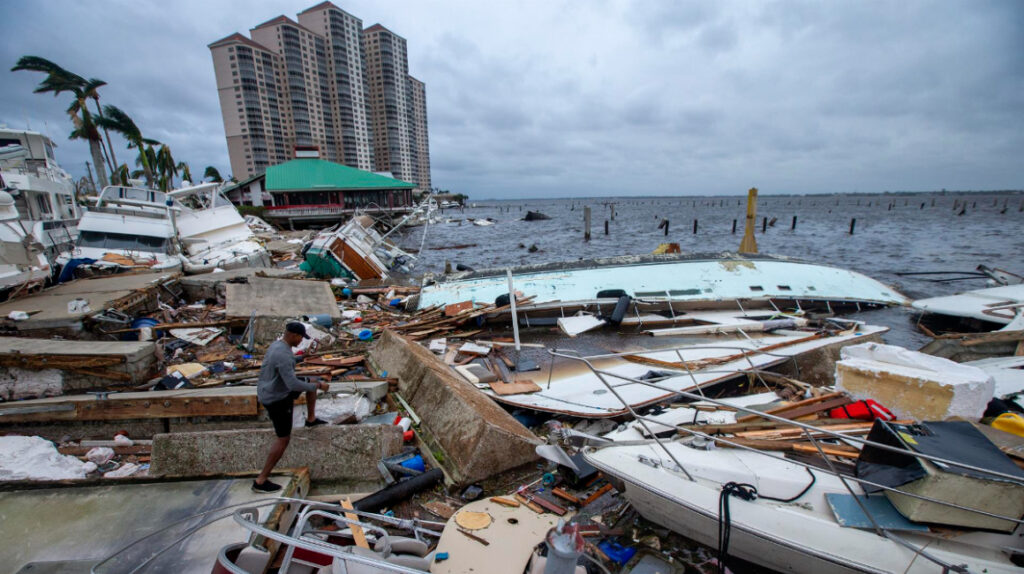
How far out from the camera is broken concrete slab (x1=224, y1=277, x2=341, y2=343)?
31.8 feet

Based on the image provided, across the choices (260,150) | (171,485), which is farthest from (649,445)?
(260,150)

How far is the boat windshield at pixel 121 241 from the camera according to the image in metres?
14.3

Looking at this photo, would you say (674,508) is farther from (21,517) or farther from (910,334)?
(910,334)

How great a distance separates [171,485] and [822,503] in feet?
20.1

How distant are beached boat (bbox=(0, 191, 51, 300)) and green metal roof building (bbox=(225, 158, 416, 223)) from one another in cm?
2654

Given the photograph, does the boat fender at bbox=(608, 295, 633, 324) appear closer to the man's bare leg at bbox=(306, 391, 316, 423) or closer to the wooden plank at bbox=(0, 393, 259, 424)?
the man's bare leg at bbox=(306, 391, 316, 423)

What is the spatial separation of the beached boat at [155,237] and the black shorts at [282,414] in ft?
42.0

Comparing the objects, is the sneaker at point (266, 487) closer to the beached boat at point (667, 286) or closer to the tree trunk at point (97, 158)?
the beached boat at point (667, 286)

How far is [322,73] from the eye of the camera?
86875 millimetres

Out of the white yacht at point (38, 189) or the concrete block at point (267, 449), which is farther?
the white yacht at point (38, 189)

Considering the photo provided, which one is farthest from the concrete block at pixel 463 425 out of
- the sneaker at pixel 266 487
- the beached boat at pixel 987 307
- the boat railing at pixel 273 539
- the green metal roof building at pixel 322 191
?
the green metal roof building at pixel 322 191

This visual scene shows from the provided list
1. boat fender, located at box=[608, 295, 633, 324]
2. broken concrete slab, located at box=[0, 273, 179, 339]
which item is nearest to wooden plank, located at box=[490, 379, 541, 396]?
boat fender, located at box=[608, 295, 633, 324]

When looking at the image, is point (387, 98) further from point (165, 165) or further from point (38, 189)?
point (38, 189)

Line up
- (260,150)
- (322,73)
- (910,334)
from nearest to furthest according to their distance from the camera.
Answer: (910,334) < (260,150) < (322,73)
